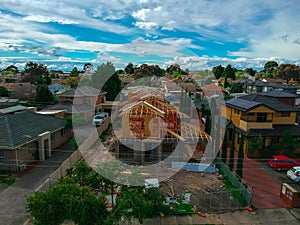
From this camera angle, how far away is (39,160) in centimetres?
1462

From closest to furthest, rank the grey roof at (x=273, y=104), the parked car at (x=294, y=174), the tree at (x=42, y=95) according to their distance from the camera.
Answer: the parked car at (x=294, y=174), the grey roof at (x=273, y=104), the tree at (x=42, y=95)

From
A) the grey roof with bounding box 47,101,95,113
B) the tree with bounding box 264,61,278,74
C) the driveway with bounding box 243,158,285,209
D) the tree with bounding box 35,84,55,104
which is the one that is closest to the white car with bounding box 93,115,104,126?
the grey roof with bounding box 47,101,95,113

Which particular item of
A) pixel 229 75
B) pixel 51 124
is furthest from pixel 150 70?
pixel 51 124

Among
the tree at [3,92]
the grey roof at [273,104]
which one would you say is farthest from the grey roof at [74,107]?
the tree at [3,92]

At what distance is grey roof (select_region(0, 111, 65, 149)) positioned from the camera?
13.0m

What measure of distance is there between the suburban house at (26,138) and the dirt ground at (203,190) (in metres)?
8.18

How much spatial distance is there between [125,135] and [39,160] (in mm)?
5636

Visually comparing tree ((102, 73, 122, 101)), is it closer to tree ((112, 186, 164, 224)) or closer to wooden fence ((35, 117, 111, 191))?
wooden fence ((35, 117, 111, 191))

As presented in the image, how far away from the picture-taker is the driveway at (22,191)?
9028mm

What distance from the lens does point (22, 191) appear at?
10992mm

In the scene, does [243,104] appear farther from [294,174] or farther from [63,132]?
[63,132]

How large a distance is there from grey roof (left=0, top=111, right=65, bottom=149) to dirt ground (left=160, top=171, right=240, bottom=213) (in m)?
8.50

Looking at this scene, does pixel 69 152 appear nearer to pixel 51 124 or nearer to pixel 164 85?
pixel 51 124

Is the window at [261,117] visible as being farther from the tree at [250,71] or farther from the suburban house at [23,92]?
the tree at [250,71]
